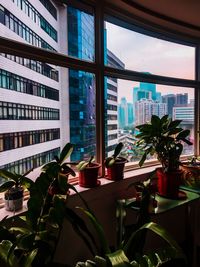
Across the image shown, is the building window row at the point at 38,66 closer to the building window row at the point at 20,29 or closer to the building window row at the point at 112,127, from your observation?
the building window row at the point at 20,29

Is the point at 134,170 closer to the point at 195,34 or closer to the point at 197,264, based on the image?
→ the point at 197,264

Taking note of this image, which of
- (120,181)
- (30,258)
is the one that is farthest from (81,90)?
Answer: (30,258)

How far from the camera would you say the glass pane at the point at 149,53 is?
2.24 metres

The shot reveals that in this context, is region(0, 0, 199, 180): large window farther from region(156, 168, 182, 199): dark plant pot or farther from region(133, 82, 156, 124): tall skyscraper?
region(156, 168, 182, 199): dark plant pot

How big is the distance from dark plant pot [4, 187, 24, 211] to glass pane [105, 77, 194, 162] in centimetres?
101

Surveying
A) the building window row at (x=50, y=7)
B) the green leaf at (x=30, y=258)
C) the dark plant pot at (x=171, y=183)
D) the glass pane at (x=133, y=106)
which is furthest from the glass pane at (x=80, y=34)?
the green leaf at (x=30, y=258)

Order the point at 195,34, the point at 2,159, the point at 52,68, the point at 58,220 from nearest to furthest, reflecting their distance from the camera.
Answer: the point at 58,220 < the point at 2,159 < the point at 52,68 < the point at 195,34

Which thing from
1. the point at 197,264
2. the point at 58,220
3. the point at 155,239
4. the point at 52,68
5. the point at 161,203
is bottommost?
the point at 197,264

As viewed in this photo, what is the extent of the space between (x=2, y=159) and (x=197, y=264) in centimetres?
212

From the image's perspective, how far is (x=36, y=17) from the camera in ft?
5.35

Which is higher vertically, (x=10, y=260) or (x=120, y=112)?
(x=120, y=112)

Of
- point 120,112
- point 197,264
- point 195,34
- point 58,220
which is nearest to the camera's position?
point 58,220

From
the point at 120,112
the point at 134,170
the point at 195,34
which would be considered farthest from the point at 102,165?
the point at 195,34

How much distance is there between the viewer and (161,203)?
178cm
